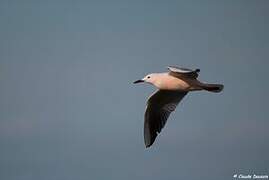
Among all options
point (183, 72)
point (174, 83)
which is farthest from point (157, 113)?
point (183, 72)

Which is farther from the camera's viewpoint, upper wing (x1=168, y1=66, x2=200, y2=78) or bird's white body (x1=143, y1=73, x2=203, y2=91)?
bird's white body (x1=143, y1=73, x2=203, y2=91)

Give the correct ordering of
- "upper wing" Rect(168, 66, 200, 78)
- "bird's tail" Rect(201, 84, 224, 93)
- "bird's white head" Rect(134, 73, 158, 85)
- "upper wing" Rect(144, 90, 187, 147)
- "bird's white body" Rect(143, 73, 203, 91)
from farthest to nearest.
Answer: "upper wing" Rect(144, 90, 187, 147)
"bird's white head" Rect(134, 73, 158, 85)
"bird's white body" Rect(143, 73, 203, 91)
"bird's tail" Rect(201, 84, 224, 93)
"upper wing" Rect(168, 66, 200, 78)

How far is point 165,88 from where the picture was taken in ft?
21.8

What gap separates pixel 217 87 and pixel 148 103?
1.24 meters

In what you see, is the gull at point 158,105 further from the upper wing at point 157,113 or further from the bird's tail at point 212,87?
the bird's tail at point 212,87

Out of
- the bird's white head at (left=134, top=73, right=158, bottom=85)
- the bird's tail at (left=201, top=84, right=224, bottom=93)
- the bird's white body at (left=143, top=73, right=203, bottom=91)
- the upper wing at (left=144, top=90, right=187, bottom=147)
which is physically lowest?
the upper wing at (left=144, top=90, right=187, bottom=147)

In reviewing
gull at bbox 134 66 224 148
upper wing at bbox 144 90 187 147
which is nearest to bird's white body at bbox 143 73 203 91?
gull at bbox 134 66 224 148

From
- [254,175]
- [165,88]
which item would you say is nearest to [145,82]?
[165,88]

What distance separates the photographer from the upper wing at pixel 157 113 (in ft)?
24.2

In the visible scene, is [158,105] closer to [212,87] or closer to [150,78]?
[150,78]

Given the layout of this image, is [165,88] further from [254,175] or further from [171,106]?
[254,175]

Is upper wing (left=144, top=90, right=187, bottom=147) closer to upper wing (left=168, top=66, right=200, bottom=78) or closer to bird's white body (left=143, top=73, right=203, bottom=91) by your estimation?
bird's white body (left=143, top=73, right=203, bottom=91)

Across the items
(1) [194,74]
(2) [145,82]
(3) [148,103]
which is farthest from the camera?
(3) [148,103]

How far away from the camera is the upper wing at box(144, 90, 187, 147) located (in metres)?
7.36
